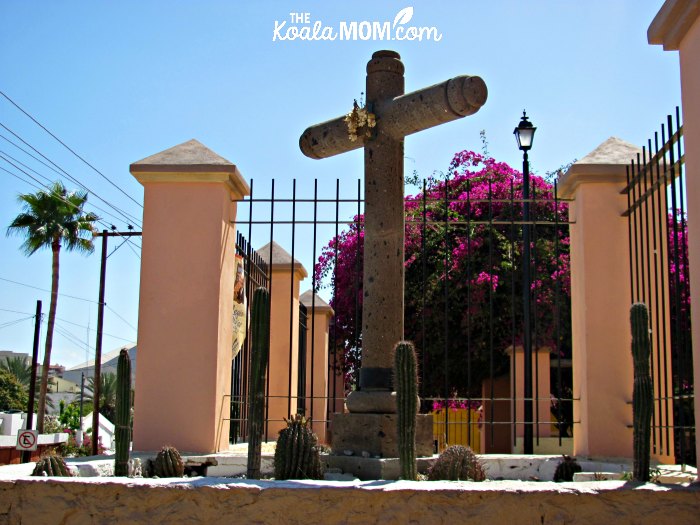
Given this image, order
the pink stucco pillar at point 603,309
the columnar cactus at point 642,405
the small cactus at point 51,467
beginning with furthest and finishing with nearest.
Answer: the pink stucco pillar at point 603,309
the small cactus at point 51,467
the columnar cactus at point 642,405

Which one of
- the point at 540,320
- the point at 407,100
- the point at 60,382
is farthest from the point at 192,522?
the point at 60,382

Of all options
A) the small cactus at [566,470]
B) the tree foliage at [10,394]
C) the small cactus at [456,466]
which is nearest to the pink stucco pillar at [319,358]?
the small cactus at [566,470]

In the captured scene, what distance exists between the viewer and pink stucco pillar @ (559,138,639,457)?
7.89 m

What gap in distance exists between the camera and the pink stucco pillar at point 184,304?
26.1 ft

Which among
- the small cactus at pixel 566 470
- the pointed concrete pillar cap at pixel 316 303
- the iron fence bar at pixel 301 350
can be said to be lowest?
the small cactus at pixel 566 470

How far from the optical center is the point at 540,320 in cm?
1419

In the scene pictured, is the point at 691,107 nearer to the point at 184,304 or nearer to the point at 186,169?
the point at 186,169

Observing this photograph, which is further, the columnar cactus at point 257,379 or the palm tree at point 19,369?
the palm tree at point 19,369

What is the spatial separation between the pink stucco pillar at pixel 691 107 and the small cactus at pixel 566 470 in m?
2.13

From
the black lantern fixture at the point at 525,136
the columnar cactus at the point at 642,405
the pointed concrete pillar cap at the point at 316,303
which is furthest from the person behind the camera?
the pointed concrete pillar cap at the point at 316,303

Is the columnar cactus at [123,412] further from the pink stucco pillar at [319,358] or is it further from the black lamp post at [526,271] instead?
the pink stucco pillar at [319,358]

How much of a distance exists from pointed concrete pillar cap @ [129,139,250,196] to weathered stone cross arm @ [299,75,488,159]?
158 centimetres

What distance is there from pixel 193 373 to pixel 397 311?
8.42 feet

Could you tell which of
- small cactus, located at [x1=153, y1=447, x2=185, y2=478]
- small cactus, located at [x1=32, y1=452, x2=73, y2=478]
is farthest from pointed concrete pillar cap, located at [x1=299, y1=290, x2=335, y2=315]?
small cactus, located at [x1=32, y1=452, x2=73, y2=478]
